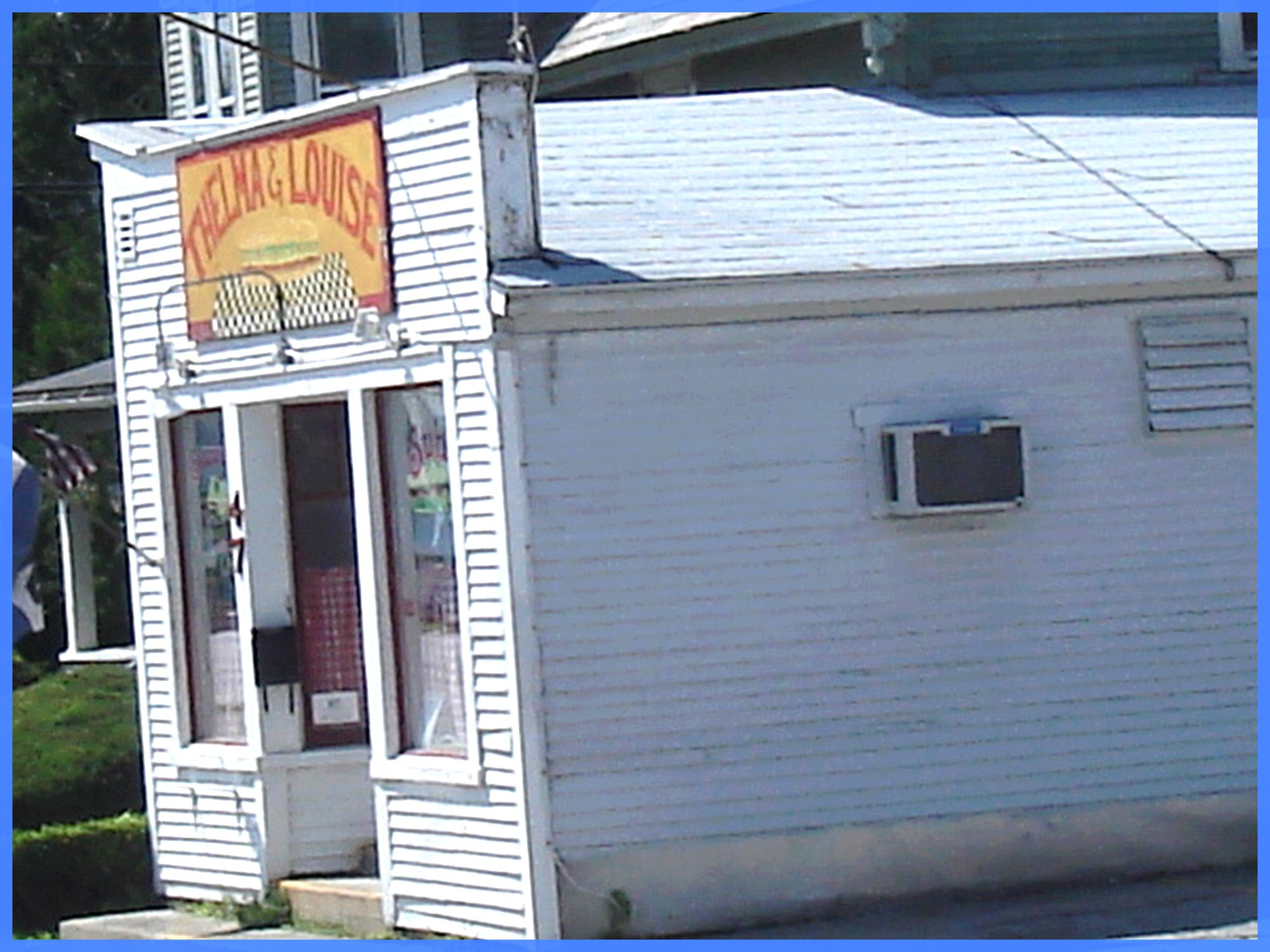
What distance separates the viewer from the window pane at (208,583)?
43.4ft

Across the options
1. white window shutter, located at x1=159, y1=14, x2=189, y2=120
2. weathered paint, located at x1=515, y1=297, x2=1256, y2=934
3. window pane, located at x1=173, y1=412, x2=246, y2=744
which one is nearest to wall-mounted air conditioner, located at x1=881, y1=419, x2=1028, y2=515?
weathered paint, located at x1=515, y1=297, x2=1256, y2=934

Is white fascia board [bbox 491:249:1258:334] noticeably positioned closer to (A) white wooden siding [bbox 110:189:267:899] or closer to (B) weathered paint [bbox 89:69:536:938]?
(B) weathered paint [bbox 89:69:536:938]

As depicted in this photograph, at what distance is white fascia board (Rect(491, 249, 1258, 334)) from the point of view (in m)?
11.2

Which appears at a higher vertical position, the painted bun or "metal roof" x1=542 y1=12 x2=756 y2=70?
"metal roof" x1=542 y1=12 x2=756 y2=70

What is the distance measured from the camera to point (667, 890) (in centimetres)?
1137

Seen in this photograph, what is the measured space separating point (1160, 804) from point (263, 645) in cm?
425

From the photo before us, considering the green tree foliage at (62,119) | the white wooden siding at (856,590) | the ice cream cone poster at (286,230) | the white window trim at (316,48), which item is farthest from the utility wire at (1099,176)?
the green tree foliage at (62,119)

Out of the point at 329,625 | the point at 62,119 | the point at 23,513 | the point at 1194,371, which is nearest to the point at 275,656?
the point at 329,625

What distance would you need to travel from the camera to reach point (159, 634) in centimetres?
1354

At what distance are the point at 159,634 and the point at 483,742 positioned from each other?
2696 mm

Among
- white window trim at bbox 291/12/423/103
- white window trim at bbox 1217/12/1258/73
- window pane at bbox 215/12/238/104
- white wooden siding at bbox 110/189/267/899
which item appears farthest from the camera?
window pane at bbox 215/12/238/104

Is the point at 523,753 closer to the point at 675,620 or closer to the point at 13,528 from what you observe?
the point at 675,620

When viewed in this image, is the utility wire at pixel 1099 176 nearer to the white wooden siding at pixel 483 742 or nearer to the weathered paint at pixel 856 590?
the weathered paint at pixel 856 590

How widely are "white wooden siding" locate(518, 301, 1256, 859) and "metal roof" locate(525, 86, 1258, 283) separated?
39 cm
